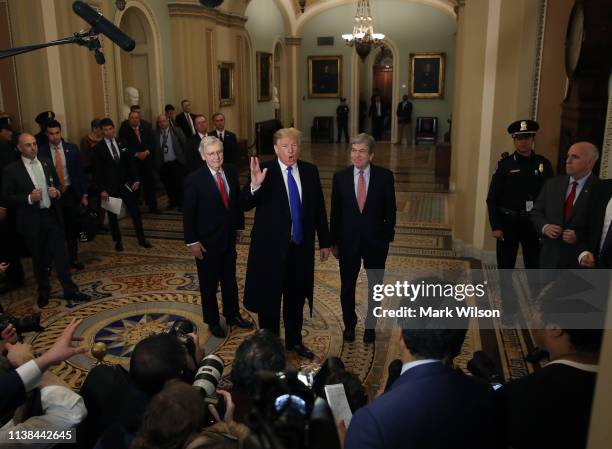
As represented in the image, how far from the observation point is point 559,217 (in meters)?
4.13

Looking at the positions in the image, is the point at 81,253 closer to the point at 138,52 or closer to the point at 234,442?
the point at 138,52

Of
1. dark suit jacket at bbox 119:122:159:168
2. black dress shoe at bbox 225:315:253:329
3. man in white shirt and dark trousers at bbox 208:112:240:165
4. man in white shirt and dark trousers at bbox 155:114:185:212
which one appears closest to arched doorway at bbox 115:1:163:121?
man in white shirt and dark trousers at bbox 155:114:185:212

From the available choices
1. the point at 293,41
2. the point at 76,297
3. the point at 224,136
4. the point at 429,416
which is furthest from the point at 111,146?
the point at 293,41

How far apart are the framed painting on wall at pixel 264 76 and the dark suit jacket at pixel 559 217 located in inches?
480

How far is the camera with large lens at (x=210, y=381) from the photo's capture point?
195 centimetres

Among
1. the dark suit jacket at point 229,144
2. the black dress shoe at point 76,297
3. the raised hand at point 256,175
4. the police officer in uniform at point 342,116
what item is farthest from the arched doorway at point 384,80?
the raised hand at point 256,175

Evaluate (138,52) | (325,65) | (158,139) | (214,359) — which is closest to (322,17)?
(325,65)

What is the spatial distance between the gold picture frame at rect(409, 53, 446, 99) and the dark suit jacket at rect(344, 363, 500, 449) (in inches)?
707

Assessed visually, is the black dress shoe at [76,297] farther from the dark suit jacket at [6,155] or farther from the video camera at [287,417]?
the video camera at [287,417]

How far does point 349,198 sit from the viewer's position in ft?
14.0

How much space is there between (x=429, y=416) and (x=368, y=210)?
9.00 ft

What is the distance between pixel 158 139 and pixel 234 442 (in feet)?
26.8

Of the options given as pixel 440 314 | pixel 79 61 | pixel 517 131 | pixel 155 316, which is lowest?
pixel 155 316

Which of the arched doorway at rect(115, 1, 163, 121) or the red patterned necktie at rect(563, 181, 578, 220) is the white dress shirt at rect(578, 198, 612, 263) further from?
the arched doorway at rect(115, 1, 163, 121)
